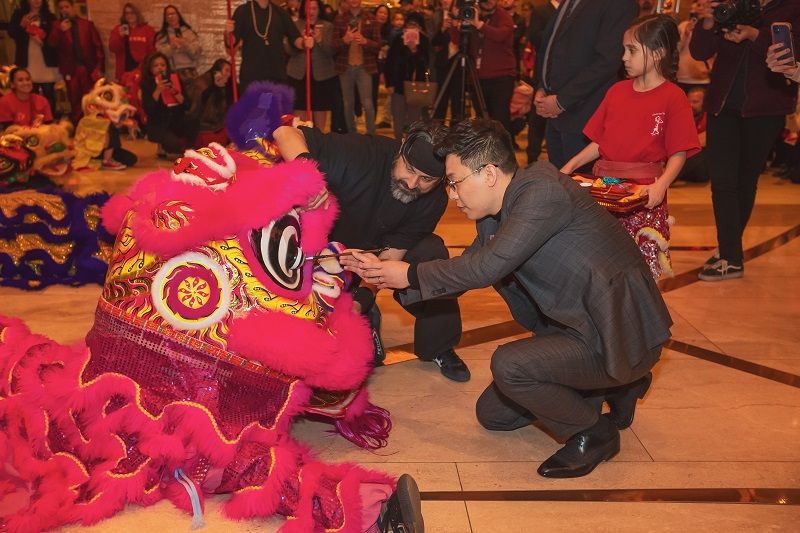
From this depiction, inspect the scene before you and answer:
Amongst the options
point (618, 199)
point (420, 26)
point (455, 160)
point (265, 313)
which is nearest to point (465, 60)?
point (420, 26)

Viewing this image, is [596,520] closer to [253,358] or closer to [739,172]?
[253,358]

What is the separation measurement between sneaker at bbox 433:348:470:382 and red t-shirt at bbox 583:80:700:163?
0.95m

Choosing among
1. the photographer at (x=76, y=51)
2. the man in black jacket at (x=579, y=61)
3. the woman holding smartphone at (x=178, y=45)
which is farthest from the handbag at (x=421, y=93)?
the photographer at (x=76, y=51)

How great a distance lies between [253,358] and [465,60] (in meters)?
3.77

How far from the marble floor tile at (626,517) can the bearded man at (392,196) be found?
723 mm

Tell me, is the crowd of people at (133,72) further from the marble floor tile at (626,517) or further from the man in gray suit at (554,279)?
the marble floor tile at (626,517)

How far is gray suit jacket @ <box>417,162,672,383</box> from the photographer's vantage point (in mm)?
2066

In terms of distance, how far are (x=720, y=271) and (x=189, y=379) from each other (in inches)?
115

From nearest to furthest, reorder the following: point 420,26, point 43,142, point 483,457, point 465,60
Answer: point 483,457 < point 465,60 < point 43,142 < point 420,26

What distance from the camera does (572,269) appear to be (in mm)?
2119

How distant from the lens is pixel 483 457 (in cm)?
234

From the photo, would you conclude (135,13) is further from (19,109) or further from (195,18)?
(19,109)

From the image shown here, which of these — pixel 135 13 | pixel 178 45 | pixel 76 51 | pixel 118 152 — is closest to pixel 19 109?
pixel 118 152

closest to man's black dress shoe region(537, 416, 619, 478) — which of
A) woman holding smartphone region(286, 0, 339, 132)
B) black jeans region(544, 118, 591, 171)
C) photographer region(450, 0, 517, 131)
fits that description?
black jeans region(544, 118, 591, 171)
